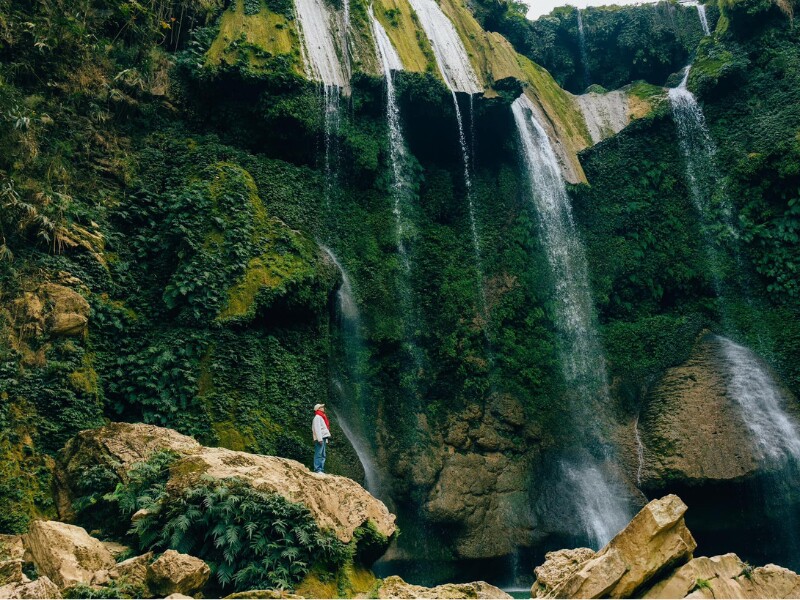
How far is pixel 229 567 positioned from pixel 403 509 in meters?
7.16

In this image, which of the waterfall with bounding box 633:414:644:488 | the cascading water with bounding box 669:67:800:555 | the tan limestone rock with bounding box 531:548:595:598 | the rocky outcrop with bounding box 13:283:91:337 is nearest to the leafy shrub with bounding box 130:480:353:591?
the tan limestone rock with bounding box 531:548:595:598

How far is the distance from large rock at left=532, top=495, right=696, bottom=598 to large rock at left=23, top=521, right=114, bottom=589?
523cm

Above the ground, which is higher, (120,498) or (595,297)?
(595,297)

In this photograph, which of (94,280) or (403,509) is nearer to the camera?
(94,280)

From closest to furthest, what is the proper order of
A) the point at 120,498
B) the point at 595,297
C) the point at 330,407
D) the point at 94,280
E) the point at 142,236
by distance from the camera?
the point at 120,498 → the point at 94,280 → the point at 142,236 → the point at 330,407 → the point at 595,297

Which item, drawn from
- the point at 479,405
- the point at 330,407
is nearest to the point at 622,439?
the point at 479,405

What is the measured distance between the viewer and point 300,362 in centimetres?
1266

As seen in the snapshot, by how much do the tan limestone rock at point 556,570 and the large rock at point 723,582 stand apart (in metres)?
1.45

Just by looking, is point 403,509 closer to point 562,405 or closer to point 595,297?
point 562,405

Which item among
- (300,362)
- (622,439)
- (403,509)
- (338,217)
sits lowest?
(403,509)

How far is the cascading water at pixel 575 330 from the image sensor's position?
587 inches

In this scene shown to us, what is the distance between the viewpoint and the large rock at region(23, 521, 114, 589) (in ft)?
21.5

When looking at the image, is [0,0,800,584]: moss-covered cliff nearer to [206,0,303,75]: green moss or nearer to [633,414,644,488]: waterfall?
[206,0,303,75]: green moss

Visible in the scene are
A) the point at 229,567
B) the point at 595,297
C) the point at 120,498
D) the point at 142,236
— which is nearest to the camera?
the point at 229,567
